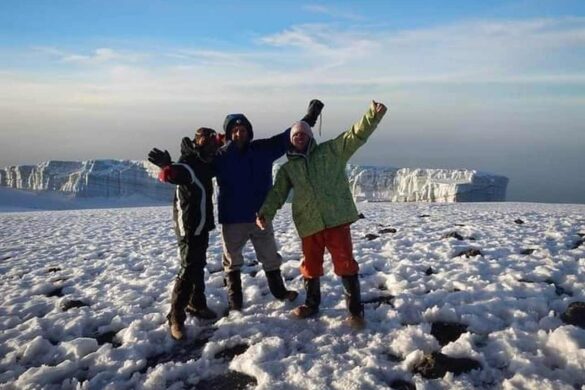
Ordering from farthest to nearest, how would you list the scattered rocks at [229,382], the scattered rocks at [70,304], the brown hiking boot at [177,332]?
the scattered rocks at [70,304]
the brown hiking boot at [177,332]
the scattered rocks at [229,382]

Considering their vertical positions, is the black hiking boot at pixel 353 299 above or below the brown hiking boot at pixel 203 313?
above

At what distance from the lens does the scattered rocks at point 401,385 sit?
383 cm

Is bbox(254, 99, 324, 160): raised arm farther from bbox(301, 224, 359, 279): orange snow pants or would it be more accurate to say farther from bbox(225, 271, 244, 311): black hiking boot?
bbox(225, 271, 244, 311): black hiking boot

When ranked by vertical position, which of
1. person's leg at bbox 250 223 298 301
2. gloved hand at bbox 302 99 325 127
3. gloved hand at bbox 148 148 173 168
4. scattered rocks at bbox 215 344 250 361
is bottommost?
scattered rocks at bbox 215 344 250 361

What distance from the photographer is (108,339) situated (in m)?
5.21

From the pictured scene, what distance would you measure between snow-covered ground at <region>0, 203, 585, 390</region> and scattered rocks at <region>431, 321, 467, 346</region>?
90 mm

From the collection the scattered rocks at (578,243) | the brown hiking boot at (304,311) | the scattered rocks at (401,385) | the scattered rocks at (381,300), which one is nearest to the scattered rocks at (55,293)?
the brown hiking boot at (304,311)

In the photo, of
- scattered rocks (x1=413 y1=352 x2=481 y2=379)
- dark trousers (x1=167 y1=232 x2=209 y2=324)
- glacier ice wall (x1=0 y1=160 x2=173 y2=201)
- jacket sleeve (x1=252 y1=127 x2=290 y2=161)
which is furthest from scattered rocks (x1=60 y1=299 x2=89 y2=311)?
glacier ice wall (x1=0 y1=160 x2=173 y2=201)

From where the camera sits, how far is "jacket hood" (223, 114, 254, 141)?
212 inches

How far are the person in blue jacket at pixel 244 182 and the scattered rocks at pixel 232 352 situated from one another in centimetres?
101

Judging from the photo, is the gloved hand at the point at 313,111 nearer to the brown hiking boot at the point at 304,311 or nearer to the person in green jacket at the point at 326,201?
the person in green jacket at the point at 326,201

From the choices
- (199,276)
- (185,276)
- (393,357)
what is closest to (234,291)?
(199,276)

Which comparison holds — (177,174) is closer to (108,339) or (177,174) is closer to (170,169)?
(170,169)

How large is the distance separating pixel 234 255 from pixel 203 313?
796 mm
